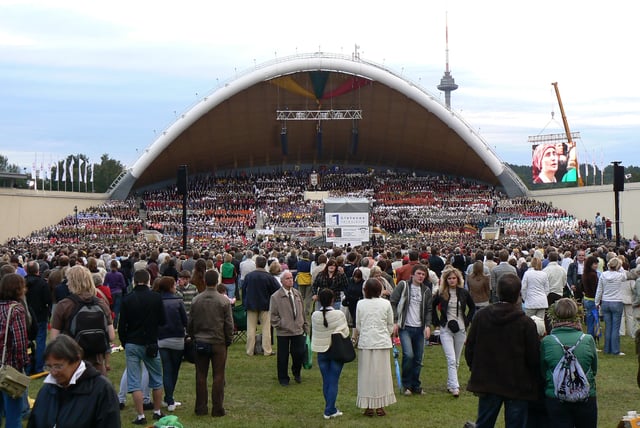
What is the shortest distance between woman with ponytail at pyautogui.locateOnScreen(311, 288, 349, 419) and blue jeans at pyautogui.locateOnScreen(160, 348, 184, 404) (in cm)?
158

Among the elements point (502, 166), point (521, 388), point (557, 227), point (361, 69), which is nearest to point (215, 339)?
point (521, 388)

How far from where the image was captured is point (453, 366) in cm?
934

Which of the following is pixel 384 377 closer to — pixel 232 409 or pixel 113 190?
pixel 232 409

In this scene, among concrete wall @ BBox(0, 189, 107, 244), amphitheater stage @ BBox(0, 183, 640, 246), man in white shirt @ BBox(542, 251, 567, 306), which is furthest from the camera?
concrete wall @ BBox(0, 189, 107, 244)

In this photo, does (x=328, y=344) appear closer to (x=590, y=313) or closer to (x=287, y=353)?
(x=287, y=353)

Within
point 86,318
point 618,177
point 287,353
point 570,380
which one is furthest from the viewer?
point 618,177

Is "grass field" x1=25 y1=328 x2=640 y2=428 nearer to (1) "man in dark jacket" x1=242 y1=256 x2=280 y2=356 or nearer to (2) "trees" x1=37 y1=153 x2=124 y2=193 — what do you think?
(1) "man in dark jacket" x1=242 y1=256 x2=280 y2=356

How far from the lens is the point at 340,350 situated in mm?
8477

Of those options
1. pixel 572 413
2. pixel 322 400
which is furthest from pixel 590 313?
pixel 572 413

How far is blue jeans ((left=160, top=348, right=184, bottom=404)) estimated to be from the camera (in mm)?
8727

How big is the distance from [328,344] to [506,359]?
9.49ft

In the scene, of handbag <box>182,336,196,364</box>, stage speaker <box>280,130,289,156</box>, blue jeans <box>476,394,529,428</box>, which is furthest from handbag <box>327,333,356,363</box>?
stage speaker <box>280,130,289,156</box>

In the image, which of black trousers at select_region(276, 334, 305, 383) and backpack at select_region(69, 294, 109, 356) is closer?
backpack at select_region(69, 294, 109, 356)

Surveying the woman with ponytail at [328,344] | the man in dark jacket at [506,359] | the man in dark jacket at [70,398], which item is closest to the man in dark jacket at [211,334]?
the woman with ponytail at [328,344]
